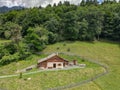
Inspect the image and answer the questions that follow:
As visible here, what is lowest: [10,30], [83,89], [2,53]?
[83,89]

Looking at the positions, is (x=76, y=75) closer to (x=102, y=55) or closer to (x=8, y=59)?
(x=102, y=55)

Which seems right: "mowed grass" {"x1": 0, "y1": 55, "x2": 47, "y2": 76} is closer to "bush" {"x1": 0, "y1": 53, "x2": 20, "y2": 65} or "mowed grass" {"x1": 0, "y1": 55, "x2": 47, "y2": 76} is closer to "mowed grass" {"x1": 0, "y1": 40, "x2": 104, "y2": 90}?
"mowed grass" {"x1": 0, "y1": 40, "x2": 104, "y2": 90}

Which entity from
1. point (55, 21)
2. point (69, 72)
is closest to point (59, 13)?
point (55, 21)

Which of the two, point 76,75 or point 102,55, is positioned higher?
point 102,55

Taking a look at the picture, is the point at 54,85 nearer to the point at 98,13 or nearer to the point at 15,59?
the point at 15,59

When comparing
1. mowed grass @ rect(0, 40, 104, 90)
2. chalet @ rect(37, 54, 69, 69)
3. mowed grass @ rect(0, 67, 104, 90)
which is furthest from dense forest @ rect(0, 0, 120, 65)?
mowed grass @ rect(0, 67, 104, 90)

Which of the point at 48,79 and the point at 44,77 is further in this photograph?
the point at 44,77

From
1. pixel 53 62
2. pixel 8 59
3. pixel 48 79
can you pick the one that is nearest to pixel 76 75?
pixel 48 79
